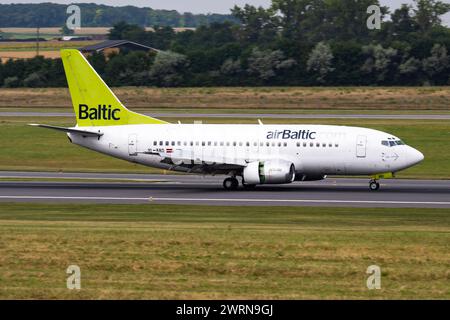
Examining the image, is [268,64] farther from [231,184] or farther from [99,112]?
[231,184]

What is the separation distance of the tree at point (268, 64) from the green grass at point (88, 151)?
30039 mm

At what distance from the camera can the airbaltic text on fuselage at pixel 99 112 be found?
174 feet

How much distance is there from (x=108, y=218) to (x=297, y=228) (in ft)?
25.9

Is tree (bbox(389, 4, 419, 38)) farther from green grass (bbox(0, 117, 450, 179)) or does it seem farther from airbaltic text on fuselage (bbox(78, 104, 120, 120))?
airbaltic text on fuselage (bbox(78, 104, 120, 120))

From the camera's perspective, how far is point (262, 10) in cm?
15300

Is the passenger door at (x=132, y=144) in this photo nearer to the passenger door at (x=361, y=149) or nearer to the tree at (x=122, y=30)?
the passenger door at (x=361, y=149)

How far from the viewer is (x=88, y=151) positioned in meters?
71.6

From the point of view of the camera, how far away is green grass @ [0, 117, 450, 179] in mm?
63875

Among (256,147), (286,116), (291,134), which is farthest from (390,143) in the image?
(286,116)

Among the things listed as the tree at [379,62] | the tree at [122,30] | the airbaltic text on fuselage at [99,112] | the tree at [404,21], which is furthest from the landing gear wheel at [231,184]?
the tree at [122,30]

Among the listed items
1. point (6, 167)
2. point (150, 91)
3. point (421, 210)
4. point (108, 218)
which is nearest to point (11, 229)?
point (108, 218)

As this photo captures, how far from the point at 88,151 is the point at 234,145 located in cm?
2275

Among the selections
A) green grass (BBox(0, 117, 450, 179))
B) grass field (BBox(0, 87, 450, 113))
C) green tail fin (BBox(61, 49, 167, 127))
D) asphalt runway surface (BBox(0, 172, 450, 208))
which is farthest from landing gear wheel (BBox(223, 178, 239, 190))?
grass field (BBox(0, 87, 450, 113))
